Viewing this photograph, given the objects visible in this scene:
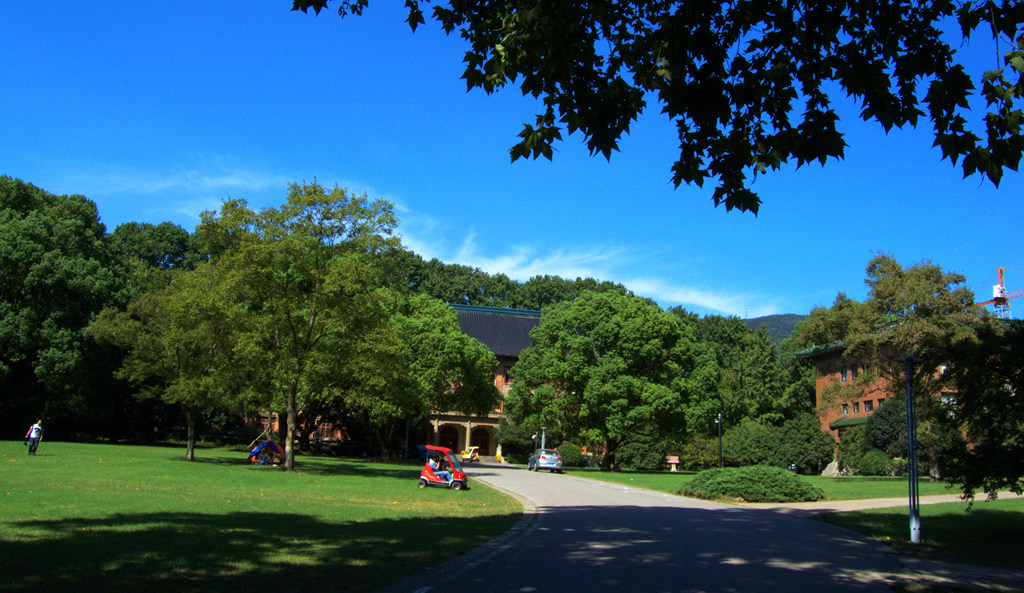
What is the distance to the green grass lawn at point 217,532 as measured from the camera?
7500mm

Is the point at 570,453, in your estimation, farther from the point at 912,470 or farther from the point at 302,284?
the point at 912,470

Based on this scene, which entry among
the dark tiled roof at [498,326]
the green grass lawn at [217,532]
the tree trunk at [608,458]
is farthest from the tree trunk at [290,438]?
the dark tiled roof at [498,326]

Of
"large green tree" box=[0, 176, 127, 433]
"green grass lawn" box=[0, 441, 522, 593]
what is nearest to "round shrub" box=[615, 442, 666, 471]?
"green grass lawn" box=[0, 441, 522, 593]

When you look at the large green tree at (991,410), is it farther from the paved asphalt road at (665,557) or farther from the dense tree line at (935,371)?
the paved asphalt road at (665,557)

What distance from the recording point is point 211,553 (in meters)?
8.91

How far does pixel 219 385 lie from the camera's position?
3061 centimetres

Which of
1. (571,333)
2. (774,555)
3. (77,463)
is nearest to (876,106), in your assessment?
(774,555)

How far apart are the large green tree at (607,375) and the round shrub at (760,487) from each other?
21420 mm

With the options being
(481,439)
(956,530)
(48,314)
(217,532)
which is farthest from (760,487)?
(481,439)

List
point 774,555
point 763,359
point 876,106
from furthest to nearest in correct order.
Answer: point 763,359 < point 774,555 < point 876,106

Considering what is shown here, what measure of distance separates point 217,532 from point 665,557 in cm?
662

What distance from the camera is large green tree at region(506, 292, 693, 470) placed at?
4647 cm

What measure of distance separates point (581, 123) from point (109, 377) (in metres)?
49.5

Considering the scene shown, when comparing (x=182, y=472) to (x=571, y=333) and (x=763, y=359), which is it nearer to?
(x=571, y=333)
